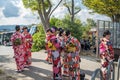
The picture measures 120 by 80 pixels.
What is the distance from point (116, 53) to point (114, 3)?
8252 millimetres

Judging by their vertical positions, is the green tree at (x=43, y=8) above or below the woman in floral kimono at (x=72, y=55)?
above

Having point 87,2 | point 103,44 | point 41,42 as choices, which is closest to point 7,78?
point 103,44

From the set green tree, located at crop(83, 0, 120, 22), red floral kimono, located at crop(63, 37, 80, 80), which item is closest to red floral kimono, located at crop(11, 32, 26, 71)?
red floral kimono, located at crop(63, 37, 80, 80)

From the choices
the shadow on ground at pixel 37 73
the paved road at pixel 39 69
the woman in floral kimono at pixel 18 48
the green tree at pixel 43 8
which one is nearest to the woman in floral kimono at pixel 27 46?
the paved road at pixel 39 69

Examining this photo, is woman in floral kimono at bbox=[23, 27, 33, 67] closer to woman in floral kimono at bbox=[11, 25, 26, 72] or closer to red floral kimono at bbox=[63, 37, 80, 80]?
woman in floral kimono at bbox=[11, 25, 26, 72]

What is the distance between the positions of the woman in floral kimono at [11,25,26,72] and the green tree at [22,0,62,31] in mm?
9459

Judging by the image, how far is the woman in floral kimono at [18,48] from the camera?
1388 cm

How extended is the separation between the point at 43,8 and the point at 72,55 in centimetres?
1237

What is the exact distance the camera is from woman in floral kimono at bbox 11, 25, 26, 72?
1388 centimetres

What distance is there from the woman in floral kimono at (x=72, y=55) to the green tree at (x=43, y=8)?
1203 centimetres

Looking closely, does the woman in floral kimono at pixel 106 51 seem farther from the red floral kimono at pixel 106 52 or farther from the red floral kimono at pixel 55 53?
the red floral kimono at pixel 55 53

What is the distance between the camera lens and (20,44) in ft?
46.2

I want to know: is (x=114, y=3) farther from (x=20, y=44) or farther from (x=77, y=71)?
(x=77, y=71)

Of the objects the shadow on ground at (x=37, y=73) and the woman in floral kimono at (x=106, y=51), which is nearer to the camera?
the woman in floral kimono at (x=106, y=51)
